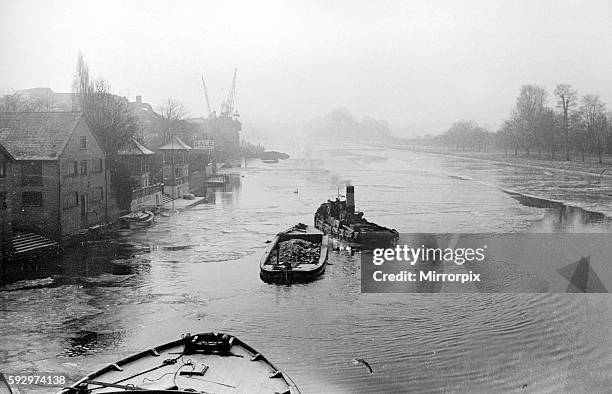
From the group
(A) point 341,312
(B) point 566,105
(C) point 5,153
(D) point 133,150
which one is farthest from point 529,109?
(D) point 133,150

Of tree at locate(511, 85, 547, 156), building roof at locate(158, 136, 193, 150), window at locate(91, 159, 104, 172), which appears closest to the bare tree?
building roof at locate(158, 136, 193, 150)

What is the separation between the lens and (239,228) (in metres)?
9.98

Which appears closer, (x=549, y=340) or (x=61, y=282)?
(x=549, y=340)

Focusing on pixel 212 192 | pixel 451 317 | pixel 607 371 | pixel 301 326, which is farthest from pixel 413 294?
pixel 212 192

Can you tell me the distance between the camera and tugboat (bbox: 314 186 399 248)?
8336 mm

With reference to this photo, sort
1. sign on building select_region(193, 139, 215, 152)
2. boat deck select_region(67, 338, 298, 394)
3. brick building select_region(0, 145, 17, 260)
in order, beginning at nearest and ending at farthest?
boat deck select_region(67, 338, 298, 394), brick building select_region(0, 145, 17, 260), sign on building select_region(193, 139, 215, 152)

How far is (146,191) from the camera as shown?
11.5 m

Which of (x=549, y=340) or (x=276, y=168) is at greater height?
(x=276, y=168)

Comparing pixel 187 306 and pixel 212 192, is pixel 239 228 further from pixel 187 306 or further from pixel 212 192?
pixel 187 306

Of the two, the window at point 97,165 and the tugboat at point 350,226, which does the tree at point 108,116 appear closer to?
the window at point 97,165

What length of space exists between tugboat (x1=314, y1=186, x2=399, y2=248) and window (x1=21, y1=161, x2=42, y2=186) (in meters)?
3.99

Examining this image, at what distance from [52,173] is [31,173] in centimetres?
25

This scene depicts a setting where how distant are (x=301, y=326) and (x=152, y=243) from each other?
3.69 meters

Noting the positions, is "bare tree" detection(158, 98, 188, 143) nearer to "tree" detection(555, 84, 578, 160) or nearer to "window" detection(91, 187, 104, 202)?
"window" detection(91, 187, 104, 202)
